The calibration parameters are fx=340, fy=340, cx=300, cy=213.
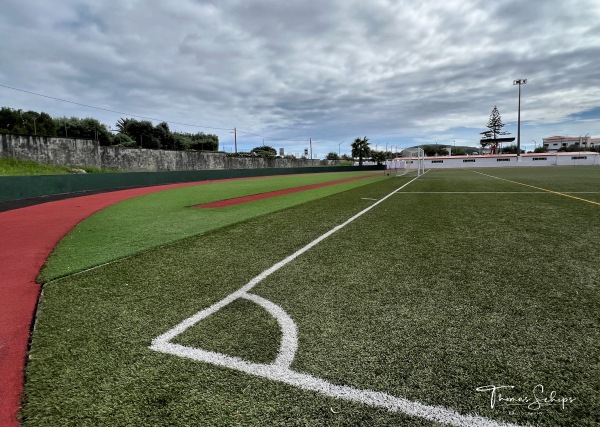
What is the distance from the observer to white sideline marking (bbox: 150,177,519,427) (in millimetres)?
2027

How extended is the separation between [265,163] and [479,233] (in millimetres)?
51781

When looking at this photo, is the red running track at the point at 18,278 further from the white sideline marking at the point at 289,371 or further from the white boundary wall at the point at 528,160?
the white boundary wall at the point at 528,160

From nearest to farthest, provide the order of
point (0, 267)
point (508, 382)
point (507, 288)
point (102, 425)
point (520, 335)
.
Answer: point (102, 425), point (508, 382), point (520, 335), point (507, 288), point (0, 267)

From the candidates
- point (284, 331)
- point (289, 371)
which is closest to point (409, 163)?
point (284, 331)

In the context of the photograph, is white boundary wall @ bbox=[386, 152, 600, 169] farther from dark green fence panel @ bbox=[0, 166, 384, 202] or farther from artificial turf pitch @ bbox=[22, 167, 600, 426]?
artificial turf pitch @ bbox=[22, 167, 600, 426]

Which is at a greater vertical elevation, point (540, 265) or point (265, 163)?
point (265, 163)

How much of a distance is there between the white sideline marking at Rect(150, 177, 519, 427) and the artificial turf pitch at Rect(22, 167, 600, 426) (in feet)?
0.20

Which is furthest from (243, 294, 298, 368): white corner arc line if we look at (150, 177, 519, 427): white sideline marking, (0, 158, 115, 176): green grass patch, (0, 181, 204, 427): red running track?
(0, 158, 115, 176): green grass patch

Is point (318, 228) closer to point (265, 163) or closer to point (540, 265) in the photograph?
point (540, 265)

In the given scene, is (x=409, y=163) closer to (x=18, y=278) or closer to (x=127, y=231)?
(x=127, y=231)

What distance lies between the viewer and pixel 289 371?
250 cm

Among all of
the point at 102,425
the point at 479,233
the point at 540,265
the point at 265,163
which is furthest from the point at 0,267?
the point at 265,163

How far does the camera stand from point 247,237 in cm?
723

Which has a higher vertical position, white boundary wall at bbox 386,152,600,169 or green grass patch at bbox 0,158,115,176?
white boundary wall at bbox 386,152,600,169
